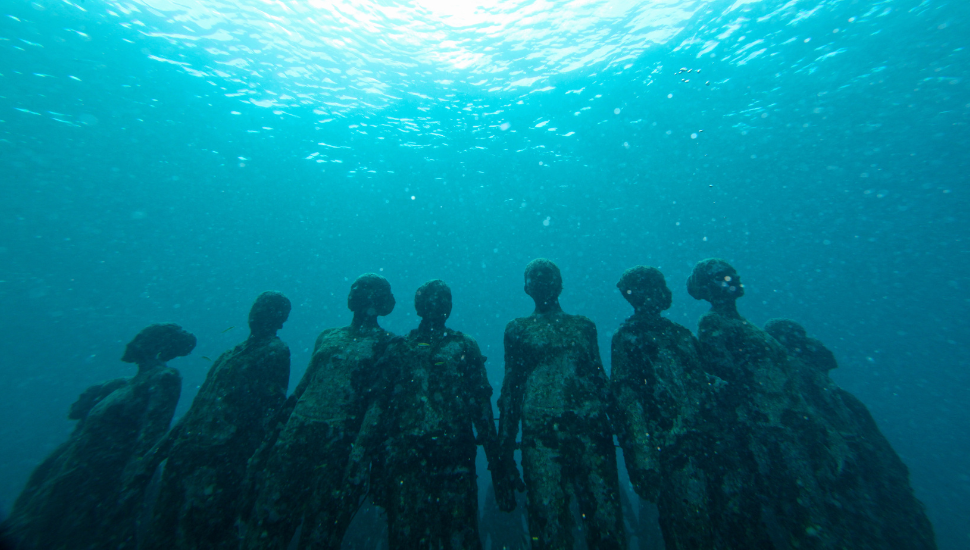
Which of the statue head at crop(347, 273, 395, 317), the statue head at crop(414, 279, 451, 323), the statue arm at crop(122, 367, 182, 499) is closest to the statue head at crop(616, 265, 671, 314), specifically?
the statue head at crop(414, 279, 451, 323)

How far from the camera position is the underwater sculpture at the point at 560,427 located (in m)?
3.28

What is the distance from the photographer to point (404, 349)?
484 cm

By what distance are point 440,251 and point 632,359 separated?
76.4m

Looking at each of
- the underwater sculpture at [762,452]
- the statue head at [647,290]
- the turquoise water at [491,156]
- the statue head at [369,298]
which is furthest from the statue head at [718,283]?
the turquoise water at [491,156]

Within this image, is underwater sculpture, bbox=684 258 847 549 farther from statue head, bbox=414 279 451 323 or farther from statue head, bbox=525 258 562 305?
statue head, bbox=414 279 451 323

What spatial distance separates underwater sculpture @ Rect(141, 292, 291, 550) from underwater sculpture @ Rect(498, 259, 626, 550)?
3458 mm

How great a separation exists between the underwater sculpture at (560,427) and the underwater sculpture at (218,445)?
3.46 m

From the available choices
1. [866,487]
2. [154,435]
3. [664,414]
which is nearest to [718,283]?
[664,414]

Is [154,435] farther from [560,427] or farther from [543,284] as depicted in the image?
[543,284]

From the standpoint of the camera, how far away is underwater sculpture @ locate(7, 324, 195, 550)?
4.01 metres

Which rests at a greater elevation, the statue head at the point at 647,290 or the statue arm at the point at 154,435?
the statue head at the point at 647,290

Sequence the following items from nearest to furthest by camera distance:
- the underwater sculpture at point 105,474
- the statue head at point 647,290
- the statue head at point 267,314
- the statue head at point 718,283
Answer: the underwater sculpture at point 105,474
the statue head at point 647,290
the statue head at point 718,283
the statue head at point 267,314

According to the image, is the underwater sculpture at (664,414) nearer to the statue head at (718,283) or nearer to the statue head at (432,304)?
the statue head at (718,283)

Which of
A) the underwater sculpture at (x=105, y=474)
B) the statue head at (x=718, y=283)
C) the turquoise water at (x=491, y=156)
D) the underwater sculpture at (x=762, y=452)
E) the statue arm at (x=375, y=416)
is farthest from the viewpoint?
the turquoise water at (x=491, y=156)
